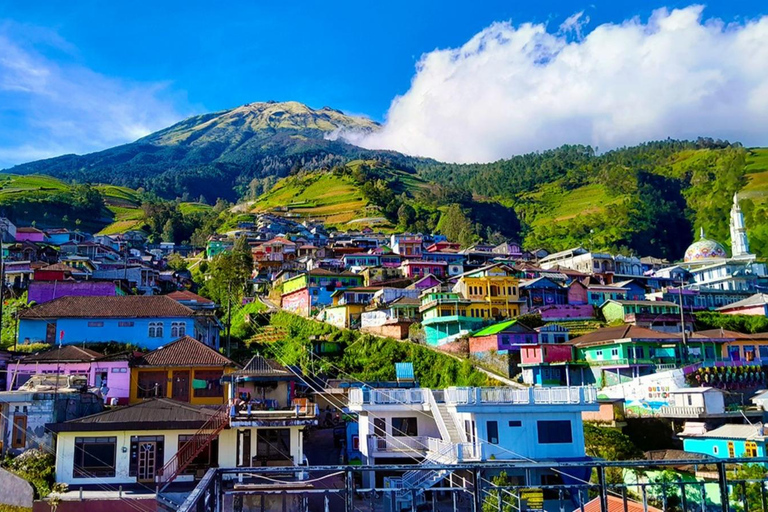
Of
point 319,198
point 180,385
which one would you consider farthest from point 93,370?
point 319,198

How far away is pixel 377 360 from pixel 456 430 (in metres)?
17.3

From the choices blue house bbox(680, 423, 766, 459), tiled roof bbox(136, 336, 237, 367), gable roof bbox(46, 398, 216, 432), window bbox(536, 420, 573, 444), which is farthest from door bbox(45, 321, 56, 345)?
blue house bbox(680, 423, 766, 459)

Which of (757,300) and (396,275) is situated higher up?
(396,275)

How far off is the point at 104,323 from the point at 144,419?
14.7 metres

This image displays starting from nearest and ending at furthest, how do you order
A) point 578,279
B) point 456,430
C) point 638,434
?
1. point 456,430
2. point 638,434
3. point 578,279

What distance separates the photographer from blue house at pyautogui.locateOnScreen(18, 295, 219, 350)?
37.2 metres

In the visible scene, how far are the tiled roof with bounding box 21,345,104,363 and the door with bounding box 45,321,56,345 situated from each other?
423 centimetres

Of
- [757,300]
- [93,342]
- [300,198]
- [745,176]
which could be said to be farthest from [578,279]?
[745,176]

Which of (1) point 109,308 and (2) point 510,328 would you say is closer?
(1) point 109,308

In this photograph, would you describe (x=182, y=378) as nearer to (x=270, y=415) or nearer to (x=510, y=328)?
(x=270, y=415)

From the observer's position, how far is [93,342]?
37.0 meters

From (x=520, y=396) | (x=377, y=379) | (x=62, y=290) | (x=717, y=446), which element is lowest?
(x=717, y=446)

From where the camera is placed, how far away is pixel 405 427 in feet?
95.1

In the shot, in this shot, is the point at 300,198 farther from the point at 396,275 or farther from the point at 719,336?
the point at 719,336
